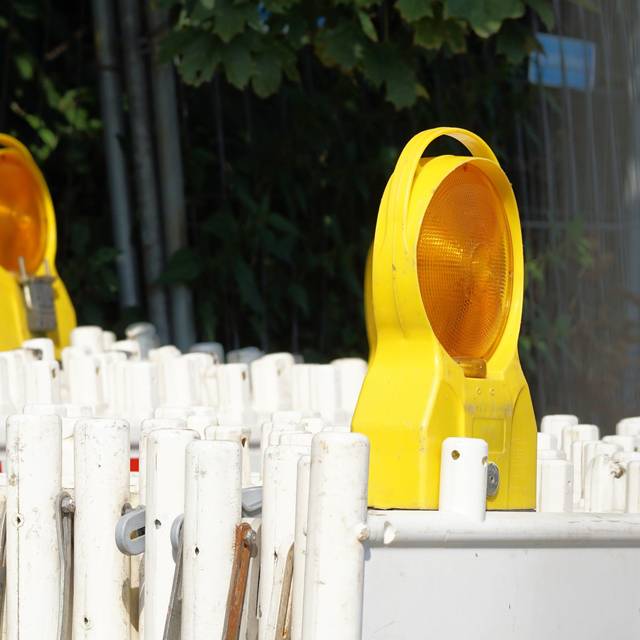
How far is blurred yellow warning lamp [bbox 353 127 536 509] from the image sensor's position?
5.90ft

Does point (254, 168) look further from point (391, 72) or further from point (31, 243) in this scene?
point (31, 243)

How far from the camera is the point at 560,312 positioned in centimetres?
620

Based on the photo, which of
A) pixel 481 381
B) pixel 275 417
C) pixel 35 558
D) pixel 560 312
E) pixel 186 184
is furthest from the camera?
pixel 560 312

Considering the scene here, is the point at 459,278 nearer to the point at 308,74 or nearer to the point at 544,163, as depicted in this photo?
the point at 308,74

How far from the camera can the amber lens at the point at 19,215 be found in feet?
12.7

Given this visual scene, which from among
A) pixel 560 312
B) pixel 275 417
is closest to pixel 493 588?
pixel 275 417

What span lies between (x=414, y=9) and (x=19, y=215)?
1.22m

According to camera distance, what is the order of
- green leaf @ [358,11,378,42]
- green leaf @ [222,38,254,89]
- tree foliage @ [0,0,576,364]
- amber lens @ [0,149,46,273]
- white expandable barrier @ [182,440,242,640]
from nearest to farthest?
white expandable barrier @ [182,440,242,640], amber lens @ [0,149,46,273], green leaf @ [222,38,254,89], green leaf @ [358,11,378,42], tree foliage @ [0,0,576,364]

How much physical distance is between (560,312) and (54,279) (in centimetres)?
302

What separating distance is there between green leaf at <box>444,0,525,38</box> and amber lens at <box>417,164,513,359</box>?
5.82 ft

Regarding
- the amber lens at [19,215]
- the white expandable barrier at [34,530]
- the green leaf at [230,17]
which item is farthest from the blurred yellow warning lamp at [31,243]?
the white expandable barrier at [34,530]

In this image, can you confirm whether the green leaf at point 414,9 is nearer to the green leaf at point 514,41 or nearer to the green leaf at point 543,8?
the green leaf at point 543,8

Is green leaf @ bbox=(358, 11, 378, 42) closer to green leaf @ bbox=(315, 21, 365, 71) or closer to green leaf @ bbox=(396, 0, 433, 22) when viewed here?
green leaf @ bbox=(315, 21, 365, 71)

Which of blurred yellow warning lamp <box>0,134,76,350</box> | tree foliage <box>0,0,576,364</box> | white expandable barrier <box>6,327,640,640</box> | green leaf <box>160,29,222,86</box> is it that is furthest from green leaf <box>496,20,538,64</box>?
white expandable barrier <box>6,327,640,640</box>
